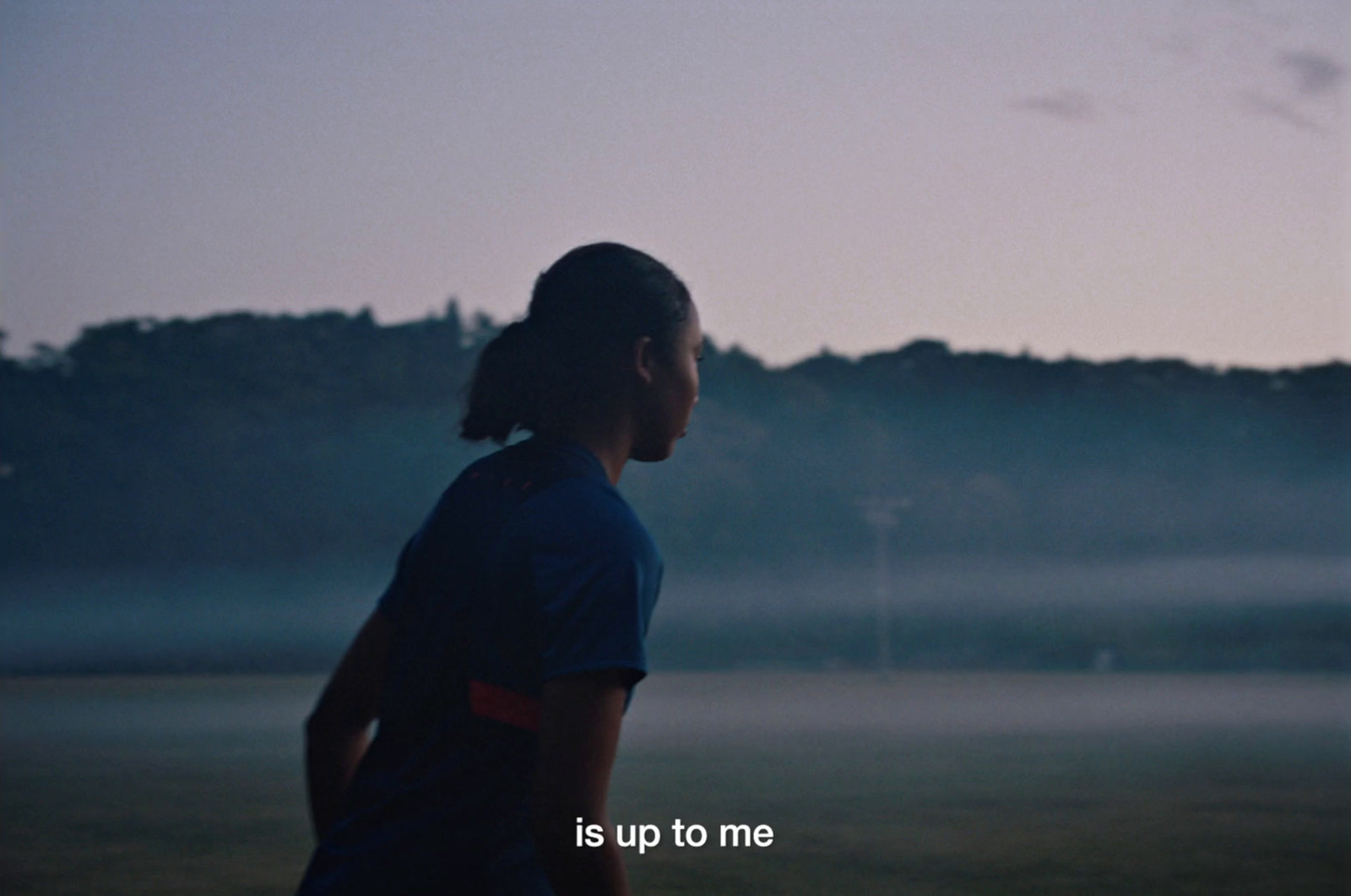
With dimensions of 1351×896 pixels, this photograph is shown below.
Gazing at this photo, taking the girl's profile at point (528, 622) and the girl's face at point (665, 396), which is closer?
the girl's profile at point (528, 622)

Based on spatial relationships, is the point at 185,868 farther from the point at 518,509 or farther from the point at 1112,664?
the point at 1112,664

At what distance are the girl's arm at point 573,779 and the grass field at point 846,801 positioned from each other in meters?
8.29

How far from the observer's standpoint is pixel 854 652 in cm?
9069

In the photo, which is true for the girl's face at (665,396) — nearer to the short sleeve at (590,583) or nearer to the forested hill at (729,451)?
the short sleeve at (590,583)

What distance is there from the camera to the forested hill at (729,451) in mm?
87625

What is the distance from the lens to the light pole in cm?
6041

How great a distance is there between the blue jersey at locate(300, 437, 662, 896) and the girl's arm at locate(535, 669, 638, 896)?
0.02m

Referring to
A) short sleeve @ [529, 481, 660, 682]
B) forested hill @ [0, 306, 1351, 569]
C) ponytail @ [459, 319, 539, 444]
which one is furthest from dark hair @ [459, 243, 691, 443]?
forested hill @ [0, 306, 1351, 569]

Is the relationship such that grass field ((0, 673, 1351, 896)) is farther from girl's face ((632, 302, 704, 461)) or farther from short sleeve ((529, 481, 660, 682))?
short sleeve ((529, 481, 660, 682))

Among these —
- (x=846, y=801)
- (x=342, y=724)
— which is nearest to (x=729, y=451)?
(x=846, y=801)

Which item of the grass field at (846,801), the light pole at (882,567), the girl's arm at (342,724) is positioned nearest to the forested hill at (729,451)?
the light pole at (882,567)

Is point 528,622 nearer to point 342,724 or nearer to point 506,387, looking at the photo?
point 506,387

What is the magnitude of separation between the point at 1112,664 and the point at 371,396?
4449cm

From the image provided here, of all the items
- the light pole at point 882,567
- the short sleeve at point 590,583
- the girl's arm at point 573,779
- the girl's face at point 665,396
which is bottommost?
the light pole at point 882,567
